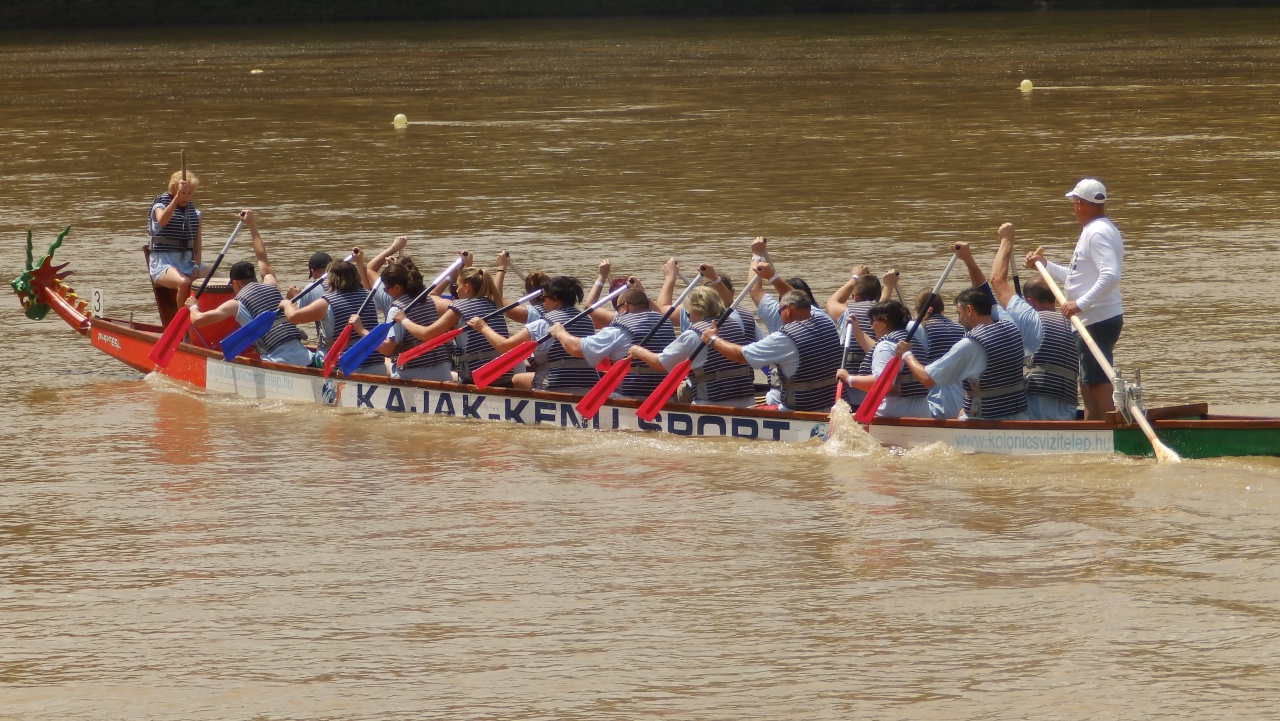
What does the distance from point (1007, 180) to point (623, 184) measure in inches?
215

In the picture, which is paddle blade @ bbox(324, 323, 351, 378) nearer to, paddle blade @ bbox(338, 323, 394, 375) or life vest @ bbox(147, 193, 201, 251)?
paddle blade @ bbox(338, 323, 394, 375)

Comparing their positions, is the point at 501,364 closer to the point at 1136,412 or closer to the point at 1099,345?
the point at 1099,345

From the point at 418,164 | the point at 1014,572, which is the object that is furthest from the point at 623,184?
the point at 1014,572

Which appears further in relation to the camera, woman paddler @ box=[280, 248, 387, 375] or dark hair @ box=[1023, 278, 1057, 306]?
woman paddler @ box=[280, 248, 387, 375]

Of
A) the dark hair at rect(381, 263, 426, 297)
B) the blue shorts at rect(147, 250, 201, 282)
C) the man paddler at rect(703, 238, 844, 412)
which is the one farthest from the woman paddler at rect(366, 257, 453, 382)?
the blue shorts at rect(147, 250, 201, 282)

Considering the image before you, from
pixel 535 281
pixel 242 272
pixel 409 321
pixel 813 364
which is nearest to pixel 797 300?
pixel 813 364

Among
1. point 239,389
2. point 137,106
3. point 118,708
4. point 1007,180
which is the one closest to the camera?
point 118,708

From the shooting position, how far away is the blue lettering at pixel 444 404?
13.1 m

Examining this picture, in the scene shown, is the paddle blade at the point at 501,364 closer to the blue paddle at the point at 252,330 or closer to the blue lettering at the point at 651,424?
the blue lettering at the point at 651,424

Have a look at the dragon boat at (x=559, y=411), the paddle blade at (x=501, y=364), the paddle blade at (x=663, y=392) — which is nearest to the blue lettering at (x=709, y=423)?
the dragon boat at (x=559, y=411)

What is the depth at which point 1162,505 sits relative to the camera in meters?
10.3

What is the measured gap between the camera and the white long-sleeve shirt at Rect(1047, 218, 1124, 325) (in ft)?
35.1

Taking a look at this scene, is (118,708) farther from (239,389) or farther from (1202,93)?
(1202,93)

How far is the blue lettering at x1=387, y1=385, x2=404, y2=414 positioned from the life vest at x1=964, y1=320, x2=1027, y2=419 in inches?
175
